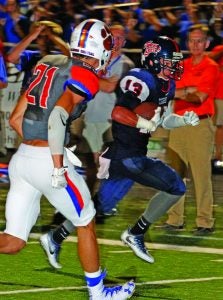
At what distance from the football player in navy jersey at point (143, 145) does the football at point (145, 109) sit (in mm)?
22

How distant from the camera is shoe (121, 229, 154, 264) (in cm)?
800

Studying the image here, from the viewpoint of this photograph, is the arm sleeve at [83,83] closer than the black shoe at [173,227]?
Yes

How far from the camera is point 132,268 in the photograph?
26.4 ft

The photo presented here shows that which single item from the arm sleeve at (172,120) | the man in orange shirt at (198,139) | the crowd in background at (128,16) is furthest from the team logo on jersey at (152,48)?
the crowd in background at (128,16)

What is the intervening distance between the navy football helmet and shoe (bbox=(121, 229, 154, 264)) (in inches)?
49.1

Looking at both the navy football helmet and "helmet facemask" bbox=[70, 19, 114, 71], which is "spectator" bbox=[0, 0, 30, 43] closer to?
the navy football helmet

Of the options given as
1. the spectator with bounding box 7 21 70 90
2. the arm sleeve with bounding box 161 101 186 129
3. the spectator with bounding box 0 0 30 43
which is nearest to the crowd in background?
the spectator with bounding box 0 0 30 43

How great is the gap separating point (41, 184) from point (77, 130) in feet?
17.6

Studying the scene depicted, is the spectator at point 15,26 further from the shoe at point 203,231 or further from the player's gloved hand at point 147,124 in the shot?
the player's gloved hand at point 147,124

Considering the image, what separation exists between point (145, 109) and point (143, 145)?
0.28 meters

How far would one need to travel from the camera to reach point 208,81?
391 inches

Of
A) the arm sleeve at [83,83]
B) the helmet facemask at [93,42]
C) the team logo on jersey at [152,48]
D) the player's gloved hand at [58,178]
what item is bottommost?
the team logo on jersey at [152,48]

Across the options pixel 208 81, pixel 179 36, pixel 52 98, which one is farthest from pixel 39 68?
pixel 179 36

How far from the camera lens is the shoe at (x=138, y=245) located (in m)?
8.00
